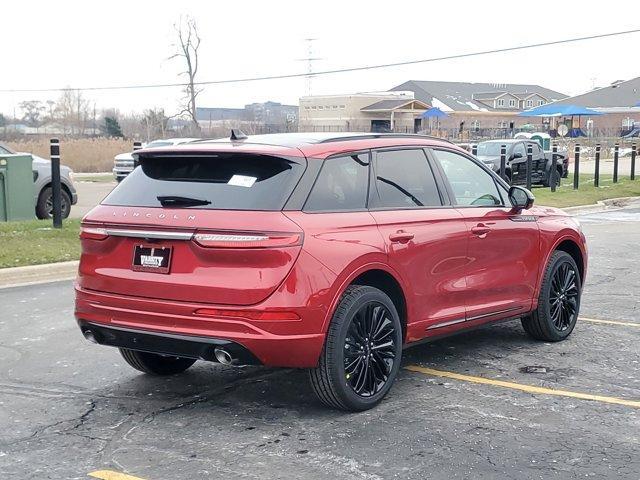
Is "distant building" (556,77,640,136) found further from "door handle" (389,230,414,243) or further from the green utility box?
"door handle" (389,230,414,243)

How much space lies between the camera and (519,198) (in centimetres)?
700

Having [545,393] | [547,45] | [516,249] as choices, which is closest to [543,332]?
[516,249]

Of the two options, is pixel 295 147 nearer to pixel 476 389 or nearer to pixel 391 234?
pixel 391 234

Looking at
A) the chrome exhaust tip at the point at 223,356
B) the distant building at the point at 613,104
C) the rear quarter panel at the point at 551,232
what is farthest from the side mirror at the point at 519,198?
the distant building at the point at 613,104

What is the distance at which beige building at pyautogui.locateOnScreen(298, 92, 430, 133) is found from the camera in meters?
78.7

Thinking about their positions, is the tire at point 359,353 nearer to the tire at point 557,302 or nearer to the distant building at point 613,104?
the tire at point 557,302

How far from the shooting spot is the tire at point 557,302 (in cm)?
730

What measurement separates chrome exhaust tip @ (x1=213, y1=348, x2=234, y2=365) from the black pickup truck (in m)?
22.0

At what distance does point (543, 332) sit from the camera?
7426mm

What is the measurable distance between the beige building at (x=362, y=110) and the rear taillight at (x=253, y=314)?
240 feet

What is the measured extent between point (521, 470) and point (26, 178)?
11859 mm

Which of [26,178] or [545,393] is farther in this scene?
[26,178]

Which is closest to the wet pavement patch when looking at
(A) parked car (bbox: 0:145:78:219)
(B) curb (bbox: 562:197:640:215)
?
(A) parked car (bbox: 0:145:78:219)

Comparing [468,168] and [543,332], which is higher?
[468,168]
